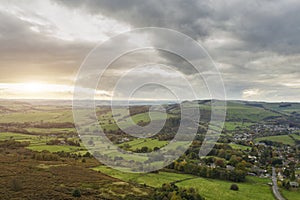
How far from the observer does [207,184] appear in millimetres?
45750

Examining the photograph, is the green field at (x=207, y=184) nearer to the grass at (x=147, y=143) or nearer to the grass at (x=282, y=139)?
the grass at (x=147, y=143)

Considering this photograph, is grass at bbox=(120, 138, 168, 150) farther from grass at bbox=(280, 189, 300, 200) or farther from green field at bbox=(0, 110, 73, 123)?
green field at bbox=(0, 110, 73, 123)

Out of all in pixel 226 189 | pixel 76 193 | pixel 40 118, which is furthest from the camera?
pixel 40 118

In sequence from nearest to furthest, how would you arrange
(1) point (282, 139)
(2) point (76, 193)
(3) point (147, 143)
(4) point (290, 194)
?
(2) point (76, 193) → (4) point (290, 194) → (3) point (147, 143) → (1) point (282, 139)

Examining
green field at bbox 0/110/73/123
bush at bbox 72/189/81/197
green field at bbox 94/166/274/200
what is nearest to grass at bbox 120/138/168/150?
green field at bbox 94/166/274/200

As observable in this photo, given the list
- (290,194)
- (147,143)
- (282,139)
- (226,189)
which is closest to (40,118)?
(147,143)

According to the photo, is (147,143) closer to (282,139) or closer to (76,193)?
(76,193)

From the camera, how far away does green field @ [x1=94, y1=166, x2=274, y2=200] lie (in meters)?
40.0

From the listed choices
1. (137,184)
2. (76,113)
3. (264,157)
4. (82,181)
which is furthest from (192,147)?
(76,113)

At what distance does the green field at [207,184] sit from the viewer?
39969mm

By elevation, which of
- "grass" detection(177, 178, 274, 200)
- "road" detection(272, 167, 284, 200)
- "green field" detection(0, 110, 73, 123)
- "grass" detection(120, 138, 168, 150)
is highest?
"green field" detection(0, 110, 73, 123)

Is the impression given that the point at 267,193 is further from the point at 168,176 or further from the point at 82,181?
the point at 82,181

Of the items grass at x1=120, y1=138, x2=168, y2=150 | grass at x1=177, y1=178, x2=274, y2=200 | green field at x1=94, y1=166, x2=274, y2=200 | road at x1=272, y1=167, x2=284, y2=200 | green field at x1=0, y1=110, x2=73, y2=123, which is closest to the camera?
grass at x1=177, y1=178, x2=274, y2=200

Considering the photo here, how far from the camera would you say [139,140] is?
257 feet
